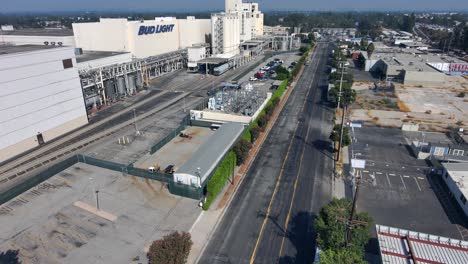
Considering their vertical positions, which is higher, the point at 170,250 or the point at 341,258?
the point at 341,258

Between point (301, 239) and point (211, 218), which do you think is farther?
point (211, 218)

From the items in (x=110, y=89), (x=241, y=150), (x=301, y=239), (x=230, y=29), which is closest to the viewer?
(x=301, y=239)

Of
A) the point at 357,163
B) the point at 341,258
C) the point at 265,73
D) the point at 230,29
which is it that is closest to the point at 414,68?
the point at 265,73

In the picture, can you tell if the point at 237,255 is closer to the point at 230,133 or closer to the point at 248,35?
the point at 230,133

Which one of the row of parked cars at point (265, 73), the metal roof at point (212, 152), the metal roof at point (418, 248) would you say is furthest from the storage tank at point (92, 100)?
the metal roof at point (418, 248)

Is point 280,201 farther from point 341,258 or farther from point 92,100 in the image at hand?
point 92,100
